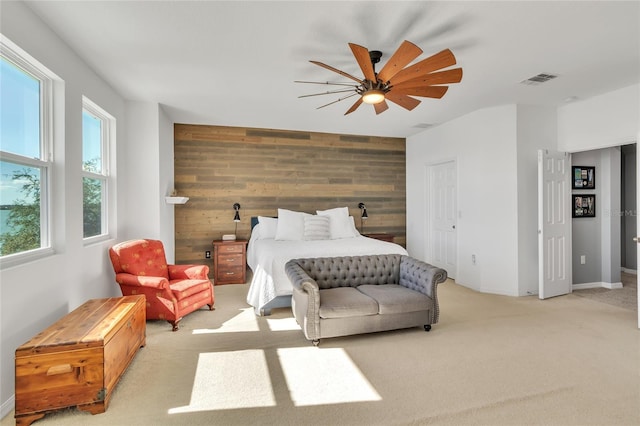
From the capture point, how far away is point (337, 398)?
7.00 ft

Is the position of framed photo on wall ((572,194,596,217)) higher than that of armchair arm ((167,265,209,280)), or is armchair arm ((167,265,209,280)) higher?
framed photo on wall ((572,194,596,217))

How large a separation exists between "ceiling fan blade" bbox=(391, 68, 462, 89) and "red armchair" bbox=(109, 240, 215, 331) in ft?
9.46

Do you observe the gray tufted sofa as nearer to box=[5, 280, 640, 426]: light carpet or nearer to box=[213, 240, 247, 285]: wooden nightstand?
box=[5, 280, 640, 426]: light carpet

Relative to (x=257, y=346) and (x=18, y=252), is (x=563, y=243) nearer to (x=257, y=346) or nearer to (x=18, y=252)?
(x=257, y=346)

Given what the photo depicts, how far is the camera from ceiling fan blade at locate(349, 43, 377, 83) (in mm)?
2162

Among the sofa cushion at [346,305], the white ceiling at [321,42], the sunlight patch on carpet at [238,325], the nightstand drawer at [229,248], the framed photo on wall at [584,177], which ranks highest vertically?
the white ceiling at [321,42]

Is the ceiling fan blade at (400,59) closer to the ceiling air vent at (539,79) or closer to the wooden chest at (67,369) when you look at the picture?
the ceiling air vent at (539,79)

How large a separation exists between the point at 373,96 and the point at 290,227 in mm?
2705

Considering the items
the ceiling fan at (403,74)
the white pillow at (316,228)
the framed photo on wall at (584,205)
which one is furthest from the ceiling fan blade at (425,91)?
the framed photo on wall at (584,205)

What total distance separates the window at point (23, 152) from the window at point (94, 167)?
0.62m

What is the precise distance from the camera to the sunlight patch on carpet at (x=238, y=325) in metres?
3.27

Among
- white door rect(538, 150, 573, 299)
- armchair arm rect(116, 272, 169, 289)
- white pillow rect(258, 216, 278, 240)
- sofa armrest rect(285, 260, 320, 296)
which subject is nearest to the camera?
sofa armrest rect(285, 260, 320, 296)

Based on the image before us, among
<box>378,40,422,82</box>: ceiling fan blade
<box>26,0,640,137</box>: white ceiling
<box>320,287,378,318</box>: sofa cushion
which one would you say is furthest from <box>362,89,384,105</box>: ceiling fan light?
<box>320,287,378,318</box>: sofa cushion

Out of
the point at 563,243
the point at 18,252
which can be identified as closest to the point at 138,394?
the point at 18,252
